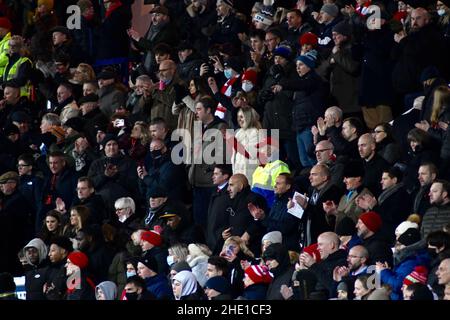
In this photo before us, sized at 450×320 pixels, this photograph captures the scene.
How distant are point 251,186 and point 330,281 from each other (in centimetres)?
326

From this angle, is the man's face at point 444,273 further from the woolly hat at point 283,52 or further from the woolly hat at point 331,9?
the woolly hat at point 331,9

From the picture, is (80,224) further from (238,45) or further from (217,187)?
(238,45)

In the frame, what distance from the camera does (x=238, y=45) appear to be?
24000 millimetres

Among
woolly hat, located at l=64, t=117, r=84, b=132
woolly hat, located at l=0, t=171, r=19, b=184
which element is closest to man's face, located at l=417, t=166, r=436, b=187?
woolly hat, located at l=0, t=171, r=19, b=184

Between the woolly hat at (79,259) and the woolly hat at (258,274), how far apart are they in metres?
2.27

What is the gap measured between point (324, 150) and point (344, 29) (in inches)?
75.0

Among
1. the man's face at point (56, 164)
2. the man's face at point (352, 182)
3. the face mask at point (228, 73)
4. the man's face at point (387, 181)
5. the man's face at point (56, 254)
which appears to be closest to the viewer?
the man's face at point (387, 181)

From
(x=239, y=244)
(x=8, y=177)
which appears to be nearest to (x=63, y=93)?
(x=8, y=177)

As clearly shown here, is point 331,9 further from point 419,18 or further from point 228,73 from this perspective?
point 419,18

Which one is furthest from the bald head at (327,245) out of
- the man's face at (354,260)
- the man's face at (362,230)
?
the man's face at (354,260)

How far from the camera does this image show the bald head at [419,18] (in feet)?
67.4

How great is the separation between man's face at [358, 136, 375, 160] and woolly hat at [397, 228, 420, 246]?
184cm

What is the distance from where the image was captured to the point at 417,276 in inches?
663

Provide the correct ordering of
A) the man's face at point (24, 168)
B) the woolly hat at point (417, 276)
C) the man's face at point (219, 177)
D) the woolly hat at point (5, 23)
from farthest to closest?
the woolly hat at point (5, 23) → the man's face at point (24, 168) → the man's face at point (219, 177) → the woolly hat at point (417, 276)
